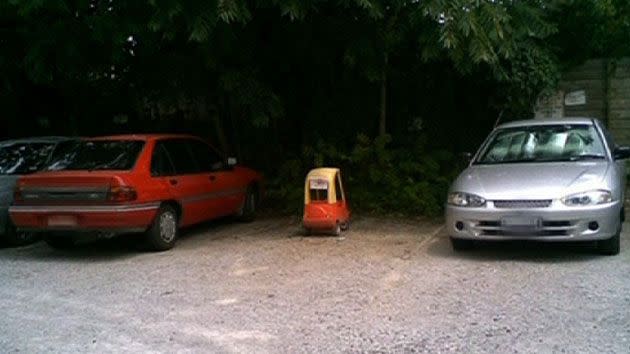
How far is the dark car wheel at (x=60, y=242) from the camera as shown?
9.28m

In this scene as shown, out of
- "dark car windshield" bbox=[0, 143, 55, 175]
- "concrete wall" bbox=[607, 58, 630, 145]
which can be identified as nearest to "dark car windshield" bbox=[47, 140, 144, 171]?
"dark car windshield" bbox=[0, 143, 55, 175]

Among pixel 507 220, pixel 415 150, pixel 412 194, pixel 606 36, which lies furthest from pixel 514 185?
pixel 606 36

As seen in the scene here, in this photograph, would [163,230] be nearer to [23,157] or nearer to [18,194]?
[18,194]

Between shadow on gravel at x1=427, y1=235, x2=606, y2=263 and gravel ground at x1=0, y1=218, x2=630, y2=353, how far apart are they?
0.02 metres

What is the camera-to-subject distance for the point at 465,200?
7.74m

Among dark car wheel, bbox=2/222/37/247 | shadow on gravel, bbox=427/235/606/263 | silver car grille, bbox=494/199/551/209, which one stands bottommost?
shadow on gravel, bbox=427/235/606/263

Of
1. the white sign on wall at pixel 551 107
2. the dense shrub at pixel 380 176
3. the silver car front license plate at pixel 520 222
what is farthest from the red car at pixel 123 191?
the white sign on wall at pixel 551 107

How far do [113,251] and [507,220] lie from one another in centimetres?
521

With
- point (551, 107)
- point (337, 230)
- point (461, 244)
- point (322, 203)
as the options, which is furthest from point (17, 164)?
point (551, 107)

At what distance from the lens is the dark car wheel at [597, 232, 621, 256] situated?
7.51 m

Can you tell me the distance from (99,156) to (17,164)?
1903 millimetres

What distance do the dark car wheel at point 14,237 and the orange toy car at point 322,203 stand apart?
4.08 metres

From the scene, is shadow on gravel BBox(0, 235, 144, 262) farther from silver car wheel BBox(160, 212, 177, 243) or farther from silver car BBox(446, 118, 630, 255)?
silver car BBox(446, 118, 630, 255)

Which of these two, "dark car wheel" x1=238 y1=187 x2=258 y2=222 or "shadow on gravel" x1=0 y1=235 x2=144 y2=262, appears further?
"dark car wheel" x1=238 y1=187 x2=258 y2=222
